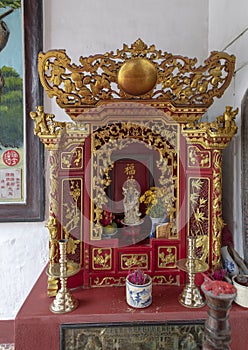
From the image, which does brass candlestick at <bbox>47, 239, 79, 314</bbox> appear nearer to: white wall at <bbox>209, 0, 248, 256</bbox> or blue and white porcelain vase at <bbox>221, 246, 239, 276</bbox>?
blue and white porcelain vase at <bbox>221, 246, 239, 276</bbox>

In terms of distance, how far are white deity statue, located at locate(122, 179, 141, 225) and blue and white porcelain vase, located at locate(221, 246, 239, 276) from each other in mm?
473

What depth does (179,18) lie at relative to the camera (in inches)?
80.6

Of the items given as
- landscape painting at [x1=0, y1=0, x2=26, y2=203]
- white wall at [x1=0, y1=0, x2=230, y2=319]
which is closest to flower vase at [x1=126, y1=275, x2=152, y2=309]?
white wall at [x1=0, y1=0, x2=230, y2=319]

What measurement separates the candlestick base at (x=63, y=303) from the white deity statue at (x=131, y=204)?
0.50 m

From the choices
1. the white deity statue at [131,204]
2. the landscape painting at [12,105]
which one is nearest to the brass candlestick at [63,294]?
the white deity statue at [131,204]

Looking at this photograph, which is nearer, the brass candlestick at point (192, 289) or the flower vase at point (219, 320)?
the flower vase at point (219, 320)

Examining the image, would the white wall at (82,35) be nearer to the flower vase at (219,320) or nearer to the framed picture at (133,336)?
the framed picture at (133,336)

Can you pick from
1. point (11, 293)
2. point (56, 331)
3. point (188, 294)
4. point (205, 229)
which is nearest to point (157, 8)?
point (205, 229)

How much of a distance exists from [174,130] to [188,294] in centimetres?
78

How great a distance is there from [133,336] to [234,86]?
1383 mm

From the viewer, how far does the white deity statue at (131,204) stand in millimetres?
1626

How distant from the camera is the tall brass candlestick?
1.26 m

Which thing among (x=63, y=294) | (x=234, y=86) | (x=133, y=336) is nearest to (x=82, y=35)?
(x=234, y=86)

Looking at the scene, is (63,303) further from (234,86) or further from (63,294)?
(234,86)
